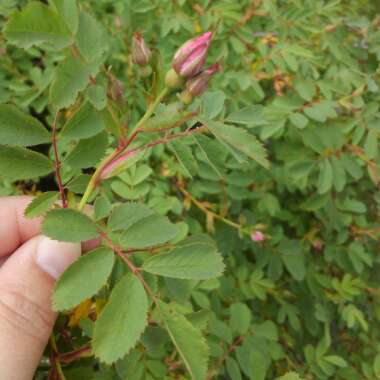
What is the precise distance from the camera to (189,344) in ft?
2.21

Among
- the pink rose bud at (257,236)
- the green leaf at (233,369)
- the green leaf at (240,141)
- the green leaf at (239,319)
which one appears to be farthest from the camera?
the pink rose bud at (257,236)

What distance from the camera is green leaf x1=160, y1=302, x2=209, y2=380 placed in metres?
0.65

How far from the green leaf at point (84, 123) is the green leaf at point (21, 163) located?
0.23ft

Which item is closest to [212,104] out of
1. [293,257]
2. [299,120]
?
[299,120]

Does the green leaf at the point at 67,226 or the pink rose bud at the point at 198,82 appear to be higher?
the pink rose bud at the point at 198,82

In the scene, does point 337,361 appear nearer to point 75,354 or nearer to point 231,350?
point 231,350

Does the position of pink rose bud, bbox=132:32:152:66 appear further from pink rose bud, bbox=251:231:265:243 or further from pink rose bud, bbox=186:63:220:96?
pink rose bud, bbox=251:231:265:243

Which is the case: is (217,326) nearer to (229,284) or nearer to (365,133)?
(229,284)

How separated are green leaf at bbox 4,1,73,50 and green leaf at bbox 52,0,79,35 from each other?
0.04 feet

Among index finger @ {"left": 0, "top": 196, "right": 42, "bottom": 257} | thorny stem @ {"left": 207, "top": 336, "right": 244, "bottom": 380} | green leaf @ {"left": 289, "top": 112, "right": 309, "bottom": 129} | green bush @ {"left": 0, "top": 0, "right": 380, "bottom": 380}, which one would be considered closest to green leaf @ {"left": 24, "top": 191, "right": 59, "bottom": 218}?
green bush @ {"left": 0, "top": 0, "right": 380, "bottom": 380}

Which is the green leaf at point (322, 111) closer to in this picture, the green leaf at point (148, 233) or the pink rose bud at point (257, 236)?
the pink rose bud at point (257, 236)

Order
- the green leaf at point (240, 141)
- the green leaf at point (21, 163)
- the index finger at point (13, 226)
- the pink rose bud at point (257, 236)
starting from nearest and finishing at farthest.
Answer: the green leaf at point (240, 141)
the green leaf at point (21, 163)
the index finger at point (13, 226)
the pink rose bud at point (257, 236)

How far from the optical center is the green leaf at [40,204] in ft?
2.55

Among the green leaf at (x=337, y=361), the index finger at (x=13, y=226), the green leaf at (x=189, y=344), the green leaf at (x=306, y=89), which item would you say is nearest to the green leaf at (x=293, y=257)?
the green leaf at (x=337, y=361)
